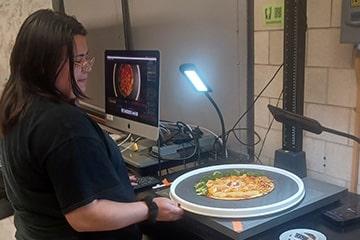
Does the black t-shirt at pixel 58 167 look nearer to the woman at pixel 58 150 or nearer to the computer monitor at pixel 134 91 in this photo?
the woman at pixel 58 150

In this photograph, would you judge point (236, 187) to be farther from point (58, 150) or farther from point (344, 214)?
point (58, 150)

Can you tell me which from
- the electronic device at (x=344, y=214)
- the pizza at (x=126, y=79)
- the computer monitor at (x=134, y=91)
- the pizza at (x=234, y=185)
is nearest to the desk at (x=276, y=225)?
the electronic device at (x=344, y=214)

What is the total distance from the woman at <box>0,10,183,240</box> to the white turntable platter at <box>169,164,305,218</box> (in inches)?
2.8

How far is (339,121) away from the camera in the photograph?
1.65 meters

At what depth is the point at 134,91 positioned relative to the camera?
1.99m

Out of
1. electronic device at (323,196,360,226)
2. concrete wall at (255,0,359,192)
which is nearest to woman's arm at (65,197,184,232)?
electronic device at (323,196,360,226)

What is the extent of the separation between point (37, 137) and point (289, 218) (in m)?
0.77

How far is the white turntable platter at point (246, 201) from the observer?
1188 millimetres

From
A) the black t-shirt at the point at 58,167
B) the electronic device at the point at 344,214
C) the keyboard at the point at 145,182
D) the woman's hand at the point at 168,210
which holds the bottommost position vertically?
the keyboard at the point at 145,182

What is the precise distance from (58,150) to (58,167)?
5 cm

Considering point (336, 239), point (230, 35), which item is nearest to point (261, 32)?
point (230, 35)

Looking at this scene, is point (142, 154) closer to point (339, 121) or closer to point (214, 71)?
point (214, 71)

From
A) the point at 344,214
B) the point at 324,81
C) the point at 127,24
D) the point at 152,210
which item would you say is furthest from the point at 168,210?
the point at 127,24

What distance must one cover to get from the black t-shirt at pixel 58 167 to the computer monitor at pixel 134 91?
64 cm
